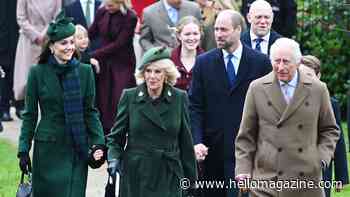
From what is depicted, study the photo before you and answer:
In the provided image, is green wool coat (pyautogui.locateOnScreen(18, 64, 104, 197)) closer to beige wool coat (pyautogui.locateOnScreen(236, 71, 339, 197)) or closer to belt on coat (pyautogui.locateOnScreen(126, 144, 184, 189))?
belt on coat (pyautogui.locateOnScreen(126, 144, 184, 189))

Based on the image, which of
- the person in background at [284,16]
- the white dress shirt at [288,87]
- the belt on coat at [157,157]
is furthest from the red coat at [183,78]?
the person in background at [284,16]

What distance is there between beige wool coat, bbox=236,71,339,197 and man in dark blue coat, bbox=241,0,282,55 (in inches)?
119

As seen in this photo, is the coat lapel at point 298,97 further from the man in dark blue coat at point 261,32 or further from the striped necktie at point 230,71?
the man in dark blue coat at point 261,32

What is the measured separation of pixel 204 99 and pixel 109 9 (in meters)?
4.46

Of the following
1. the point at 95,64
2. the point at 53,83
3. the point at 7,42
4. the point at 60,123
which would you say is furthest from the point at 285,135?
the point at 7,42

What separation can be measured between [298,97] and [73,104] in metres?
2.01

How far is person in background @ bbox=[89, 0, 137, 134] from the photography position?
1659cm

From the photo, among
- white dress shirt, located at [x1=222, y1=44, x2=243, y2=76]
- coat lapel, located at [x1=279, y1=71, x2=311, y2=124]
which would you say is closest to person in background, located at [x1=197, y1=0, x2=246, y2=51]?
white dress shirt, located at [x1=222, y1=44, x2=243, y2=76]

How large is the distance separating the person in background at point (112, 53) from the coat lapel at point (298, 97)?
6005 millimetres

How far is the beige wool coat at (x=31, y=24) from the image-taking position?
58.7 ft

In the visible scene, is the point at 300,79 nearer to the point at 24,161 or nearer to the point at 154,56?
the point at 154,56

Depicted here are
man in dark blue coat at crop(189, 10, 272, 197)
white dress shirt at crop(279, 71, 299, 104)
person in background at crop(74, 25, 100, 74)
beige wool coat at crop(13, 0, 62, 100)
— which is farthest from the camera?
beige wool coat at crop(13, 0, 62, 100)

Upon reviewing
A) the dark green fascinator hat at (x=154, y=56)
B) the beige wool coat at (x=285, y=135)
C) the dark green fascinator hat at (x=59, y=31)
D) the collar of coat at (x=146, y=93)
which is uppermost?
the dark green fascinator hat at (x=59, y=31)

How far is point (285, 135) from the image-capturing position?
10688 mm
